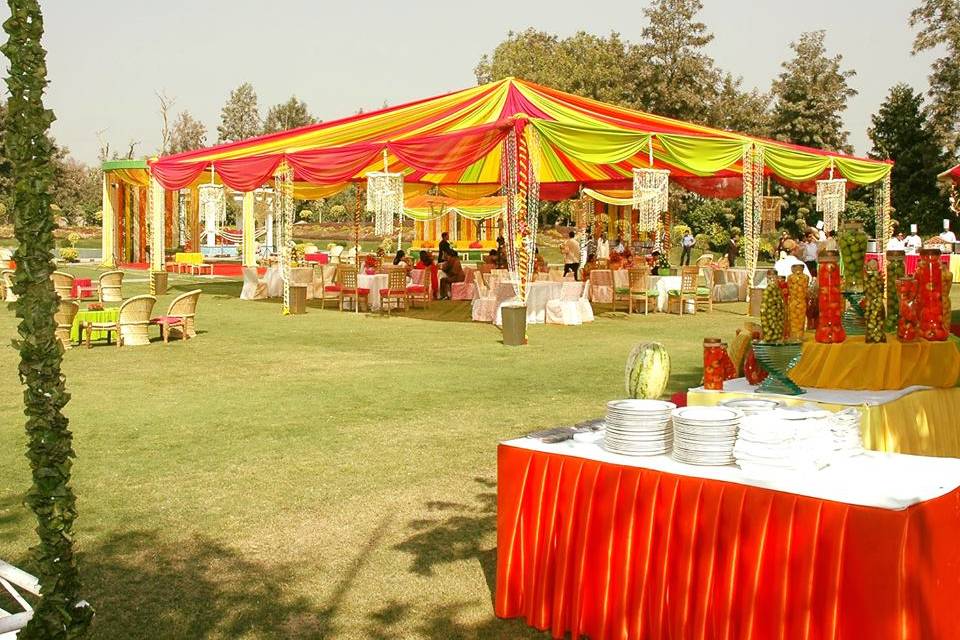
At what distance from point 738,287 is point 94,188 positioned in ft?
188

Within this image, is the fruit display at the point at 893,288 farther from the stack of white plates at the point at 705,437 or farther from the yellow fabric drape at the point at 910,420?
the stack of white plates at the point at 705,437

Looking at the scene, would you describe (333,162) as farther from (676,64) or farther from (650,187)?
(676,64)

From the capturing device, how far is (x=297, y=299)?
1714cm

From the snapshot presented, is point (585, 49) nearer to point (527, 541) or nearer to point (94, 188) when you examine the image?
point (94, 188)

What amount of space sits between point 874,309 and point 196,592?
333 cm

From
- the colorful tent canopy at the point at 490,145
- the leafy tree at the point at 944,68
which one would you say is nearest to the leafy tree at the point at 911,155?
the leafy tree at the point at 944,68

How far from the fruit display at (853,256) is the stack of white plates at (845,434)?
1.52m

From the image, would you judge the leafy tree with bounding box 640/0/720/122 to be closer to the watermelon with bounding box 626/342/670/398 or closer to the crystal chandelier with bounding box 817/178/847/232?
the crystal chandelier with bounding box 817/178/847/232

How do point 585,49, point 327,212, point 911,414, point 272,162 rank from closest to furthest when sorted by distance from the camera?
point 911,414 → point 272,162 → point 585,49 → point 327,212

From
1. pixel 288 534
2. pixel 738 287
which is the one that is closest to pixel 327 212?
pixel 738 287

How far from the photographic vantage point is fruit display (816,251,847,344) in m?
4.50

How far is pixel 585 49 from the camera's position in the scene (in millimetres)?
52562

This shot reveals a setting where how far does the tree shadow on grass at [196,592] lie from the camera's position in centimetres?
376

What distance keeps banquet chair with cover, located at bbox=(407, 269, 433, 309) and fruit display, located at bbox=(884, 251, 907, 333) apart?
13792mm
